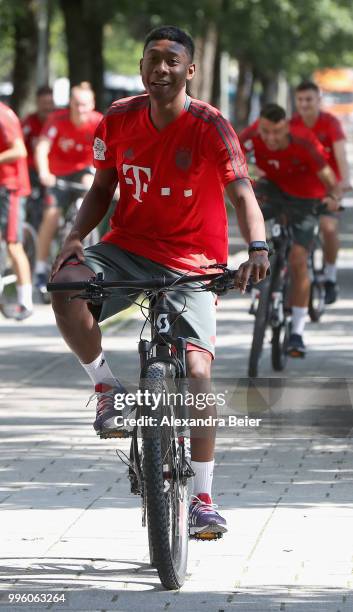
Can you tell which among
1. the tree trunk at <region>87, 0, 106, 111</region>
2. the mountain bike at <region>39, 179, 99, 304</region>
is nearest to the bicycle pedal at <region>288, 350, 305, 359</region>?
the mountain bike at <region>39, 179, 99, 304</region>

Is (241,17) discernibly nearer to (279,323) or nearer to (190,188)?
(279,323)

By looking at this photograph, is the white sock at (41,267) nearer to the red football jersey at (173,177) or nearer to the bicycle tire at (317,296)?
the bicycle tire at (317,296)

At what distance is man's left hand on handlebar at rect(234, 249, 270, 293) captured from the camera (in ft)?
18.4

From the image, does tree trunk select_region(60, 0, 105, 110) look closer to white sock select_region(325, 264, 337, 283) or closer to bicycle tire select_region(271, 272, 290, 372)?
white sock select_region(325, 264, 337, 283)

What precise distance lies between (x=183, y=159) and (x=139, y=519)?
1638 mm

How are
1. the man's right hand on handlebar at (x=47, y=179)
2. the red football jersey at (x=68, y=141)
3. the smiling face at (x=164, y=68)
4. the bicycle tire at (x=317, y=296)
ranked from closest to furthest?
the smiling face at (x=164, y=68) → the bicycle tire at (x=317, y=296) → the man's right hand on handlebar at (x=47, y=179) → the red football jersey at (x=68, y=141)

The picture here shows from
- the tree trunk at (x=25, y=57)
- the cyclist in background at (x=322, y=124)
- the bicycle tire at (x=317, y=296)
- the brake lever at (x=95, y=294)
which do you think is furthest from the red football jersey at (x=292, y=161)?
the tree trunk at (x=25, y=57)

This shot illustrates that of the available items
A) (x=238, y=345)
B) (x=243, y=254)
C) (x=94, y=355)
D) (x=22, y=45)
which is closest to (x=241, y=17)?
(x=22, y=45)

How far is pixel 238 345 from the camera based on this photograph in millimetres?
12984

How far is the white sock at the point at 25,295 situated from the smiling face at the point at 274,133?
125 inches

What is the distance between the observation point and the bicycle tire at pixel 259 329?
1085cm

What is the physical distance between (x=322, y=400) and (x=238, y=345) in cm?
435

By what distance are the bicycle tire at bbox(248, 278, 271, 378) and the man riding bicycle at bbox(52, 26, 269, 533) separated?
184 inches

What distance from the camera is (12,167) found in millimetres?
13961
